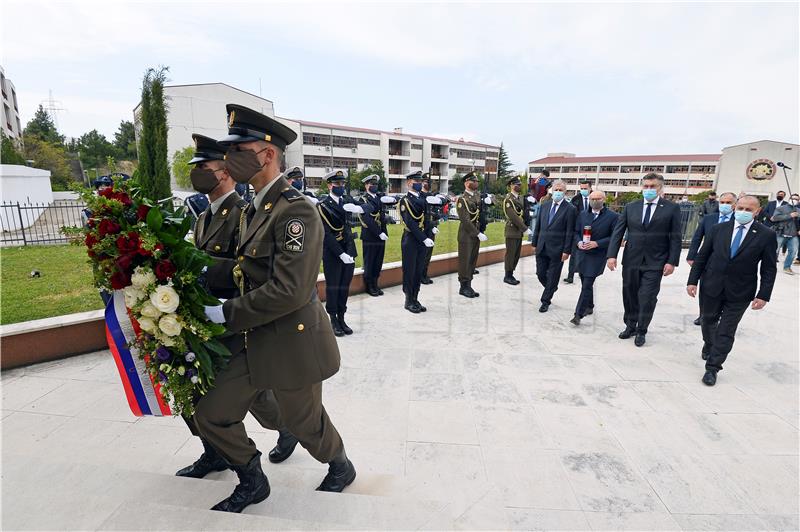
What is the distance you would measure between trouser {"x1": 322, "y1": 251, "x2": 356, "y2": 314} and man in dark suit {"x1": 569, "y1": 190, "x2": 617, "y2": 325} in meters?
3.43

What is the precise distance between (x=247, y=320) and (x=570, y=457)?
8.21 ft

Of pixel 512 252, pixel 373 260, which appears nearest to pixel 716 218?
pixel 512 252

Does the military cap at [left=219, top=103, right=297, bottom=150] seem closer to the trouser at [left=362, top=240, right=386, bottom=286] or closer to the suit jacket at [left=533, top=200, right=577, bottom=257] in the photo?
the trouser at [left=362, top=240, right=386, bottom=286]

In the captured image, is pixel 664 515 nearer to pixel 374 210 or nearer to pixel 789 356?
pixel 789 356

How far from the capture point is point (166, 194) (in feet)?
45.1

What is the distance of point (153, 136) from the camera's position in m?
13.7

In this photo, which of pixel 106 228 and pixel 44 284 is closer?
pixel 106 228

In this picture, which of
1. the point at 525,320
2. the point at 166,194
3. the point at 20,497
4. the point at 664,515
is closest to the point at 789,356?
the point at 525,320

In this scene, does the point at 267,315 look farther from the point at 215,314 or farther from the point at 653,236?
the point at 653,236

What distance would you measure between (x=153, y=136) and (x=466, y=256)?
40.8ft

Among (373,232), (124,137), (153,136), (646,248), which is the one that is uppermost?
(124,137)

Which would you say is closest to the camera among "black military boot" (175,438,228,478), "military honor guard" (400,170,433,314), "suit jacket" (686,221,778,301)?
"black military boot" (175,438,228,478)

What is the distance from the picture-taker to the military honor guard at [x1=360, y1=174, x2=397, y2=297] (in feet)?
22.4

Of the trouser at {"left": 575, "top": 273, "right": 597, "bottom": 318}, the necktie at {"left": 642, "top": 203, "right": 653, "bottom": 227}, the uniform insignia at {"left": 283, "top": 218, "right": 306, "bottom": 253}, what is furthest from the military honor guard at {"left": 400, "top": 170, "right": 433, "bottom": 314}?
the uniform insignia at {"left": 283, "top": 218, "right": 306, "bottom": 253}
